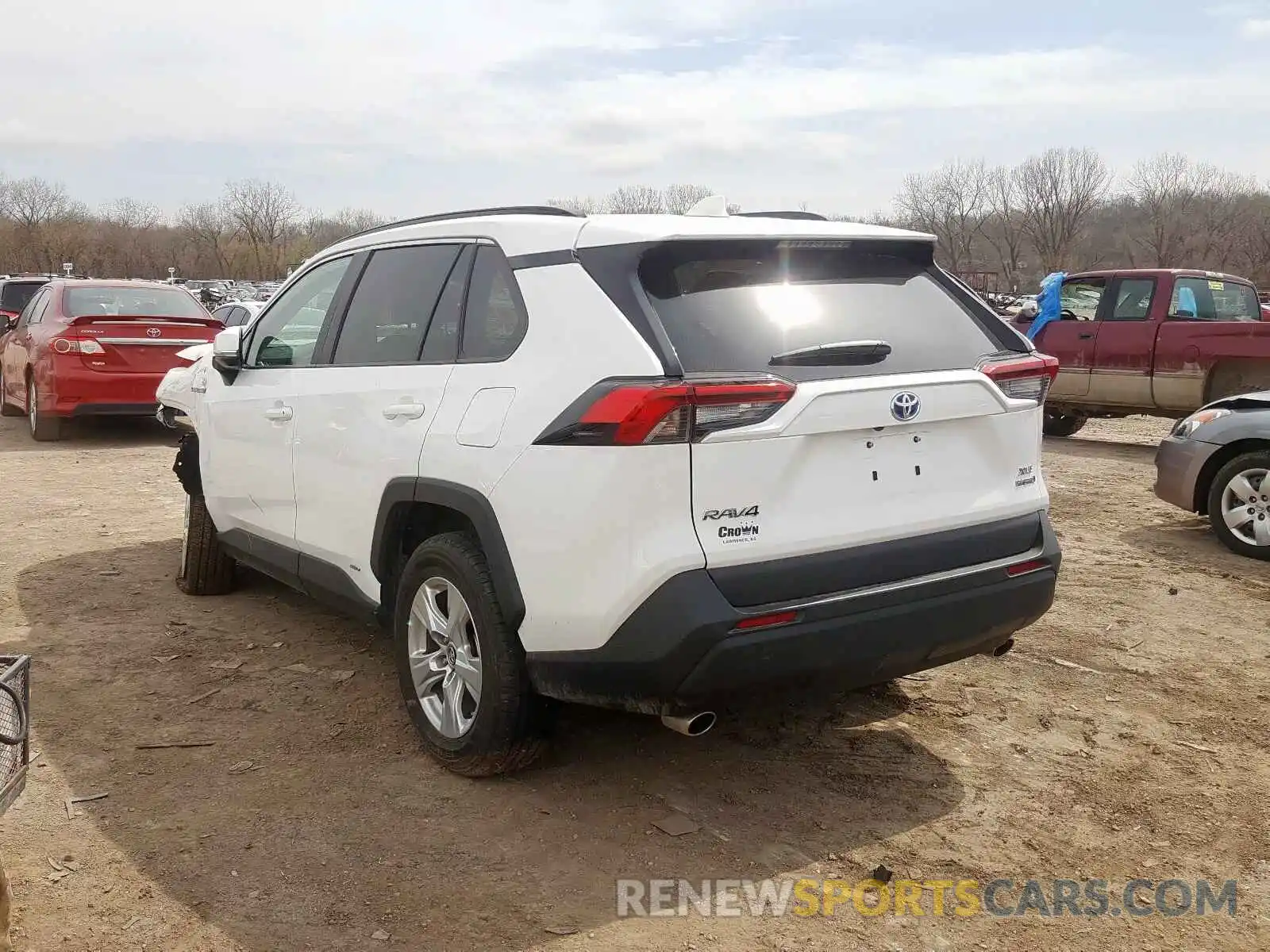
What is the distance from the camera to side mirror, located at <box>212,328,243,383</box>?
498 centimetres

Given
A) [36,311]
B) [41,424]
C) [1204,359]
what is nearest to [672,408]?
[1204,359]

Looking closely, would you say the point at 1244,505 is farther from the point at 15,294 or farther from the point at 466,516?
the point at 15,294

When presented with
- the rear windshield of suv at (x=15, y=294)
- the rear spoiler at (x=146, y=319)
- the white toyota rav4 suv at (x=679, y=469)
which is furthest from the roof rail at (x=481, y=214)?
the rear windshield of suv at (x=15, y=294)

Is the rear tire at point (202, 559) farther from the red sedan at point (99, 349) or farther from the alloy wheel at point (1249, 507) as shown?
the alloy wheel at point (1249, 507)

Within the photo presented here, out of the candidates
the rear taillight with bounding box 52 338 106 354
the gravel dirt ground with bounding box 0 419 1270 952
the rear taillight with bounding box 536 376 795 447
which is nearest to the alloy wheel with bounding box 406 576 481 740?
the gravel dirt ground with bounding box 0 419 1270 952

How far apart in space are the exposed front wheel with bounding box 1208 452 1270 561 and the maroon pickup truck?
4.55m

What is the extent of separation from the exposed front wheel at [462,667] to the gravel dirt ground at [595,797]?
14 centimetres

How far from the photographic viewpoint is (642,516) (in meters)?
2.94

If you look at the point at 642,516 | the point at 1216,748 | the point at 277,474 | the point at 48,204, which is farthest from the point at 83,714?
the point at 48,204

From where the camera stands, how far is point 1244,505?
6.77 m

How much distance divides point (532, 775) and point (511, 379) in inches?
53.2

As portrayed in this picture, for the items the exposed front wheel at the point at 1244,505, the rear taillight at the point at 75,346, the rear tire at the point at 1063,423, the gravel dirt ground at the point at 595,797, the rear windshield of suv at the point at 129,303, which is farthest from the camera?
the rear tire at the point at 1063,423

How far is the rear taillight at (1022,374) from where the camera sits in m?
3.45

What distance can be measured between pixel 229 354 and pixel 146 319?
6692mm
